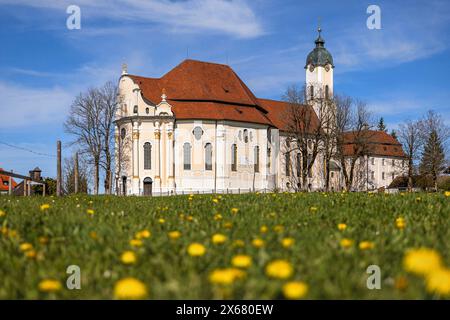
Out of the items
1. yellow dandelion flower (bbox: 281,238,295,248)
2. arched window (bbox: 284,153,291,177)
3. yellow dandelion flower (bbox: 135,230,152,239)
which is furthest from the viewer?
arched window (bbox: 284,153,291,177)

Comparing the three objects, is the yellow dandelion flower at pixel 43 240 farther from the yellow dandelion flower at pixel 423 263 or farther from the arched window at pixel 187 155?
the arched window at pixel 187 155

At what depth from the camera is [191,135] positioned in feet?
193

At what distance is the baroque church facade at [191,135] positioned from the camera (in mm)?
57906

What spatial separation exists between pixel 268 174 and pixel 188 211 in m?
56.2

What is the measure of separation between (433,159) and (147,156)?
37.1 m

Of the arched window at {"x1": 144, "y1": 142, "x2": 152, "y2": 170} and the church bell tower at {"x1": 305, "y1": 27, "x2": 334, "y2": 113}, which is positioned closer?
the arched window at {"x1": 144, "y1": 142, "x2": 152, "y2": 170}

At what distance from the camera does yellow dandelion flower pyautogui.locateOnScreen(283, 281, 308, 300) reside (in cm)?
272

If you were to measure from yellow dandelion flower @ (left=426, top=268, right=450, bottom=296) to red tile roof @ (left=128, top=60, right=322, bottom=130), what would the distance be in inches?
2193

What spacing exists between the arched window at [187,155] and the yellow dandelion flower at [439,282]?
183 ft

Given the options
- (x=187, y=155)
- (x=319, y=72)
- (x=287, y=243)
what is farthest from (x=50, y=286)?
(x=319, y=72)

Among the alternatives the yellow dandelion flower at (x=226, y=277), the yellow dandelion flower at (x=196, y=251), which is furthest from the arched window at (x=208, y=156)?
the yellow dandelion flower at (x=226, y=277)

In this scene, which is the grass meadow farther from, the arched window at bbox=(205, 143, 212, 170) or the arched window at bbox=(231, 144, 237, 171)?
the arched window at bbox=(231, 144, 237, 171)

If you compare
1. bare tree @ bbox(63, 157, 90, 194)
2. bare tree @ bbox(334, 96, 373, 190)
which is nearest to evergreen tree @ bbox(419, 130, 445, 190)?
bare tree @ bbox(334, 96, 373, 190)
